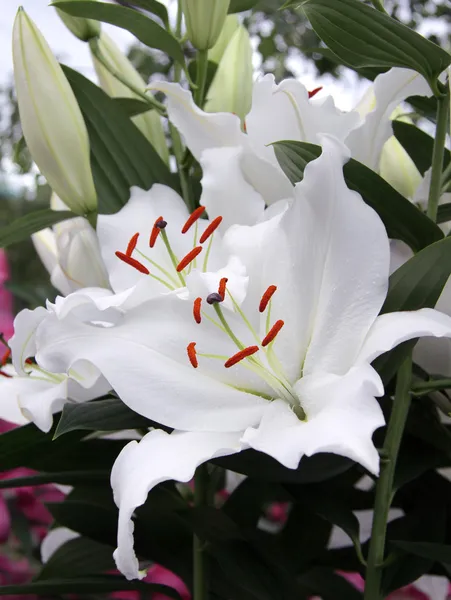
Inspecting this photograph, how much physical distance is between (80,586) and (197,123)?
31 cm

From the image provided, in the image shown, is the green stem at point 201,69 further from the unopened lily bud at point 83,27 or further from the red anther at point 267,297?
the red anther at point 267,297

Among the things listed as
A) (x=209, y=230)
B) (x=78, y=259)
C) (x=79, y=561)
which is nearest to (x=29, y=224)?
(x=78, y=259)

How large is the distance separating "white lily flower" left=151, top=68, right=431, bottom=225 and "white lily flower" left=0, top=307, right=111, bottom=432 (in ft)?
0.39

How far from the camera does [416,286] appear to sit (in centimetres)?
35

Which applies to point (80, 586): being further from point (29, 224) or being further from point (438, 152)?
point (438, 152)

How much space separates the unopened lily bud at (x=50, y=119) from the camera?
41 centimetres

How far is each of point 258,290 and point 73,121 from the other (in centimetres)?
16

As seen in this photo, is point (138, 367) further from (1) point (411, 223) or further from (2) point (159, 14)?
(2) point (159, 14)

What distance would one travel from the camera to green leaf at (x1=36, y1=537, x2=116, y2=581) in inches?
21.6

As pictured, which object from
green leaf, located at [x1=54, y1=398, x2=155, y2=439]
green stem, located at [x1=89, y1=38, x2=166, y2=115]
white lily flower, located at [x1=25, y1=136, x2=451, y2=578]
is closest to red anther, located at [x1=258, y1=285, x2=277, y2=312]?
white lily flower, located at [x1=25, y1=136, x2=451, y2=578]

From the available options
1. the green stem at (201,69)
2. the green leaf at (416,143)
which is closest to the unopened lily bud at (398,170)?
the green leaf at (416,143)

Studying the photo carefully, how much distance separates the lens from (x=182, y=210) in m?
0.45

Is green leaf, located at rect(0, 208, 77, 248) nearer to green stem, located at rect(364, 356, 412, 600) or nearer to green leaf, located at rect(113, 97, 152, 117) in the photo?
green leaf, located at rect(113, 97, 152, 117)

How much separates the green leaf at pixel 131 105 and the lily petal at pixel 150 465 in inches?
10.9
